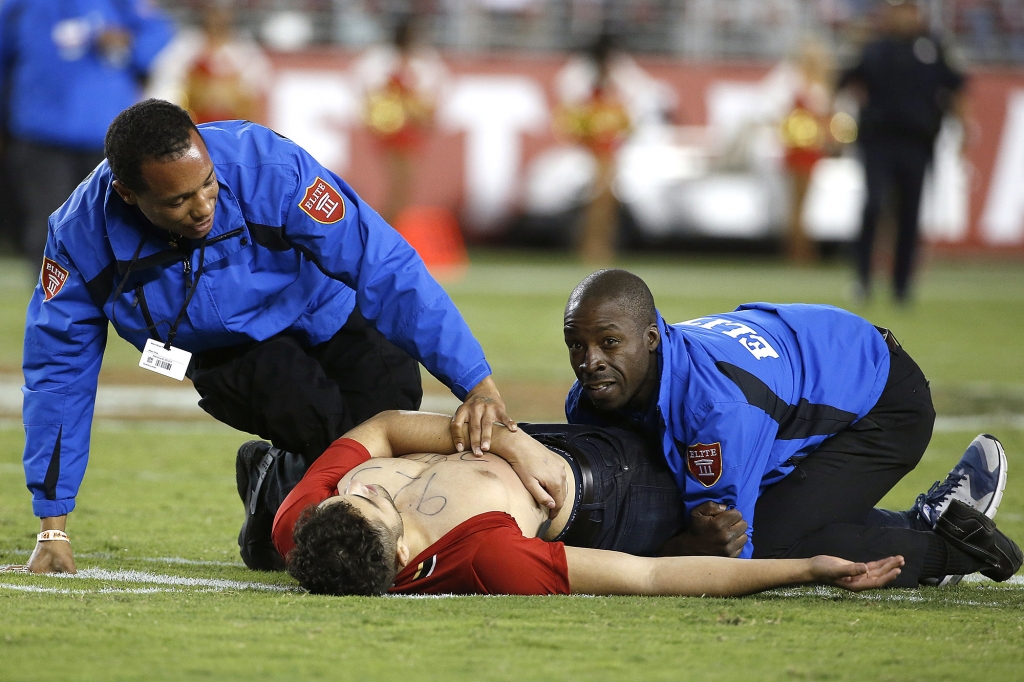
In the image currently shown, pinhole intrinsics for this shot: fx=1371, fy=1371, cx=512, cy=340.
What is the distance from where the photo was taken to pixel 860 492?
410 cm

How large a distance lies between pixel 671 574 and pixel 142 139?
1750mm

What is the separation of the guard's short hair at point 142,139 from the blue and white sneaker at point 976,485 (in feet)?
7.94

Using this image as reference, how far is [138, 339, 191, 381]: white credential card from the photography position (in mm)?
3848

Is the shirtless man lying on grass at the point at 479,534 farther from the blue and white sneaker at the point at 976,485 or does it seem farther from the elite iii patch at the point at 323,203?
the blue and white sneaker at the point at 976,485

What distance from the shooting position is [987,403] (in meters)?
7.18

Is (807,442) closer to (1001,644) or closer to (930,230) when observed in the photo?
(1001,644)

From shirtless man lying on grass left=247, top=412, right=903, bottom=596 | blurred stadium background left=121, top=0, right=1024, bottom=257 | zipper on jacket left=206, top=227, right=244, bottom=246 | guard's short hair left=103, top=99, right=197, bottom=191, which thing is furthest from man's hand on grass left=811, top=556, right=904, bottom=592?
blurred stadium background left=121, top=0, right=1024, bottom=257

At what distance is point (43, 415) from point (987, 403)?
5103 millimetres

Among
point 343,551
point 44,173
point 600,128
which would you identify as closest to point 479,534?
point 343,551

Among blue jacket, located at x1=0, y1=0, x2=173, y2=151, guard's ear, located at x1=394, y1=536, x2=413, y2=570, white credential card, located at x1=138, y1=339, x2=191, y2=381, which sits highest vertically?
Answer: blue jacket, located at x1=0, y1=0, x2=173, y2=151

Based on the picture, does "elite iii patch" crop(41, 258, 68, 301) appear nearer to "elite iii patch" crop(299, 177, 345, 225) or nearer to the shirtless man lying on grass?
"elite iii patch" crop(299, 177, 345, 225)

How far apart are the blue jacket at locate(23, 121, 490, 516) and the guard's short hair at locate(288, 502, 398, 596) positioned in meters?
0.57

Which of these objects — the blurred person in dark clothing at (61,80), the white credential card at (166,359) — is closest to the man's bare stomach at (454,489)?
the white credential card at (166,359)

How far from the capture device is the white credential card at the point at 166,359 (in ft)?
12.6
